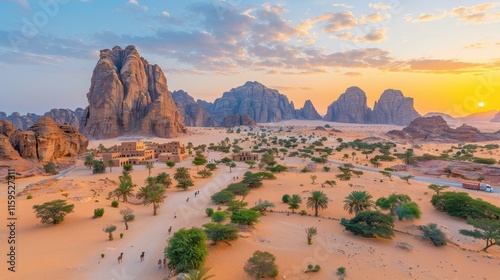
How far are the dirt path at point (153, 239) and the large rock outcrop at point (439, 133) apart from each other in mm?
128235

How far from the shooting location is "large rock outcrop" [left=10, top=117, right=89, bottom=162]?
226ft

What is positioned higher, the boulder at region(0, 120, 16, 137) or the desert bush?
the boulder at region(0, 120, 16, 137)

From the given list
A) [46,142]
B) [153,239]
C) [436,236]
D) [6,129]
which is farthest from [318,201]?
[6,129]

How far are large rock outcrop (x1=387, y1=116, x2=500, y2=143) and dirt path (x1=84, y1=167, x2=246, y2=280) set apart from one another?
5049 inches

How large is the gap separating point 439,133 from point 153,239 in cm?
15247

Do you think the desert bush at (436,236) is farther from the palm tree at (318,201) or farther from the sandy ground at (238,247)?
the palm tree at (318,201)

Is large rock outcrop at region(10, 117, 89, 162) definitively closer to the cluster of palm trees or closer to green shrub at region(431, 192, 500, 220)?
the cluster of palm trees

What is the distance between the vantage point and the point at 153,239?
28.7 m

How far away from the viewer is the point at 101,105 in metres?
137

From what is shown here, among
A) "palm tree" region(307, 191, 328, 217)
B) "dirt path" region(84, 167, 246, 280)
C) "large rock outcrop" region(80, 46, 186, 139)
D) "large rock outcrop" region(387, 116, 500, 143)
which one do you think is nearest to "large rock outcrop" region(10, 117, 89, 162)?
"dirt path" region(84, 167, 246, 280)

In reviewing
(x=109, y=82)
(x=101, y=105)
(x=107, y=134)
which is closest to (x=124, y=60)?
(x=109, y=82)

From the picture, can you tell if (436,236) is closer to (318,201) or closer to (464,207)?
(464,207)

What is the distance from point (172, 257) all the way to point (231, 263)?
4.88 meters

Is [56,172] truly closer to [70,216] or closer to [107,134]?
[70,216]
